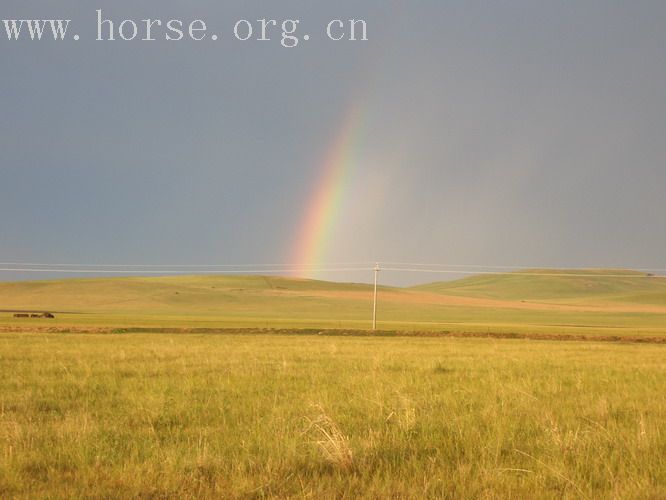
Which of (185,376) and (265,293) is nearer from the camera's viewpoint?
(185,376)

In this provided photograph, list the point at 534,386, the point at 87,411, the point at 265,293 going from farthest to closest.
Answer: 1. the point at 265,293
2. the point at 534,386
3. the point at 87,411

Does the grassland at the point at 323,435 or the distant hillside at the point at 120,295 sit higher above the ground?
the grassland at the point at 323,435

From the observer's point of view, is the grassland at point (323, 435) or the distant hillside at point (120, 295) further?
the distant hillside at point (120, 295)

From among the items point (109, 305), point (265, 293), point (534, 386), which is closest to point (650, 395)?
point (534, 386)

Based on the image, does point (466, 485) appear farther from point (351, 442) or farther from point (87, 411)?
point (87, 411)

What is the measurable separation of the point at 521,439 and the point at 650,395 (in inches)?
227

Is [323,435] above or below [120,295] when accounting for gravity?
above

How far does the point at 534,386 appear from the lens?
1372 cm

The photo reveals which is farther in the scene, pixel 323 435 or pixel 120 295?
pixel 120 295

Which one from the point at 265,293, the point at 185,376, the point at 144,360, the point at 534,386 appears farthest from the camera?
the point at 265,293

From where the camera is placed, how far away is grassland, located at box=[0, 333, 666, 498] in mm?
6016

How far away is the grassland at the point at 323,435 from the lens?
6.02 metres

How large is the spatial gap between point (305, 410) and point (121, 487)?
4.42 meters

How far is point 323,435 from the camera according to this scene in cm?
800
